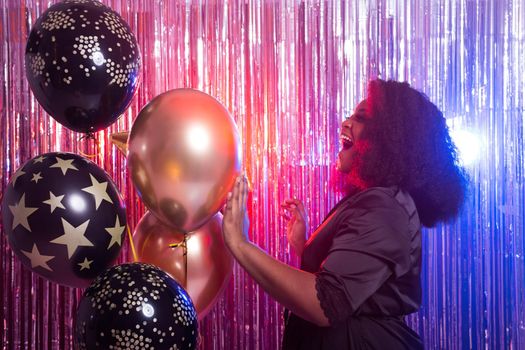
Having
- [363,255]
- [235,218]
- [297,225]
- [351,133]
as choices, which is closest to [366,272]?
[363,255]

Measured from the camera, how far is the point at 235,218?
1.38 metres

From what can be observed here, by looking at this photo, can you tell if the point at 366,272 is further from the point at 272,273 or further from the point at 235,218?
the point at 235,218

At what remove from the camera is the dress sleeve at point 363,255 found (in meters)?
1.30

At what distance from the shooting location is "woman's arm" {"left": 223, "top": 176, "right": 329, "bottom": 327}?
51.6 inches

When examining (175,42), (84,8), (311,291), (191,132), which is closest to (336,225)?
(311,291)

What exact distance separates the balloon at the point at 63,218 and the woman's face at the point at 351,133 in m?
0.63

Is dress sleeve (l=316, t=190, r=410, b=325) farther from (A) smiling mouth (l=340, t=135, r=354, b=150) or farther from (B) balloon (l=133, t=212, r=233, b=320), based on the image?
(B) balloon (l=133, t=212, r=233, b=320)

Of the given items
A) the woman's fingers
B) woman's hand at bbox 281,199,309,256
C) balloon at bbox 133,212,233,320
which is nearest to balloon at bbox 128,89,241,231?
the woman's fingers

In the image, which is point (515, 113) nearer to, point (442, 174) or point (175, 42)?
point (442, 174)

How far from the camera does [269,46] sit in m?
2.20

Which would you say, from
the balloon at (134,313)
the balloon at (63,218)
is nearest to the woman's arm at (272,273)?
the balloon at (134,313)

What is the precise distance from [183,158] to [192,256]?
13.7 inches

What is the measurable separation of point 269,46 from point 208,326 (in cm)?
109

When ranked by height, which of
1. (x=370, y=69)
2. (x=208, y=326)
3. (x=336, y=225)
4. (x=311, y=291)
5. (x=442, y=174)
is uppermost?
(x=370, y=69)
